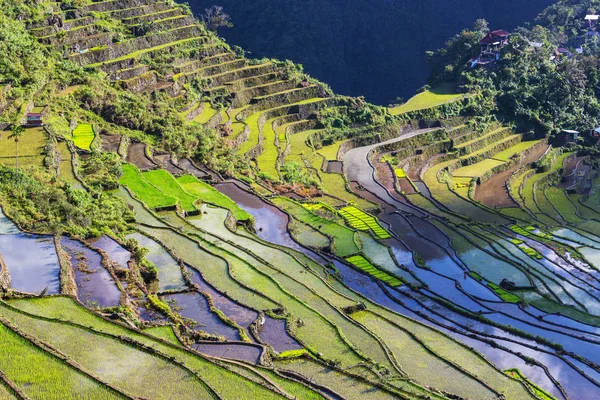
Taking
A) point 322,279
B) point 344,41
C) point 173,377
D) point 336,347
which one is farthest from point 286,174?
point 344,41

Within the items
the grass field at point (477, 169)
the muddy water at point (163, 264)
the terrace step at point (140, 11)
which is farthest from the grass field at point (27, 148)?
the grass field at point (477, 169)

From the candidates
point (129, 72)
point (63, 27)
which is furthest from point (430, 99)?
point (63, 27)

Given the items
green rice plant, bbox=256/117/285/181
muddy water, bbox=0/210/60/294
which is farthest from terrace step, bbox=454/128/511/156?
muddy water, bbox=0/210/60/294

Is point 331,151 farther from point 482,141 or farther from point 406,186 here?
point 482,141

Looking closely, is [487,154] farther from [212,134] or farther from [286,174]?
→ [212,134]

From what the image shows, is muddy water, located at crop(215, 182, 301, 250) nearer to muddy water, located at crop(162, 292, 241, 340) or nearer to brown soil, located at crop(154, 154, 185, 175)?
brown soil, located at crop(154, 154, 185, 175)
